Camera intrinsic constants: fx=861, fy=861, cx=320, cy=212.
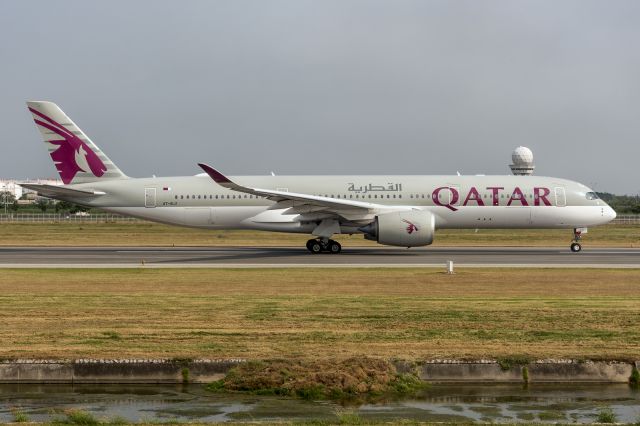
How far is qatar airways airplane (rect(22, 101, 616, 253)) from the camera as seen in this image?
42281 millimetres

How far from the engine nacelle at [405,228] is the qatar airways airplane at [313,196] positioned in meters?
1.03

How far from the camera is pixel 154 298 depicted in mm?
23531

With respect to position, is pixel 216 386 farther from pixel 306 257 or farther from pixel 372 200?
pixel 372 200

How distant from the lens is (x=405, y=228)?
39.5 metres

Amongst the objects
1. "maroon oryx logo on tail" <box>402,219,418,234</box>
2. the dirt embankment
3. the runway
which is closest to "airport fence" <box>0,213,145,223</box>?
the runway

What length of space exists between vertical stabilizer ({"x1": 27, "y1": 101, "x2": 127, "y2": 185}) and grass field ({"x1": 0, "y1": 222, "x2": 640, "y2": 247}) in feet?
26.1

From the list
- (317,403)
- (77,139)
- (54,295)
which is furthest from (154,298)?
(77,139)

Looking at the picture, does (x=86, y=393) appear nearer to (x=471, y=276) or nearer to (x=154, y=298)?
(x=154, y=298)

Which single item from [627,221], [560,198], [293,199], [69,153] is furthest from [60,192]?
[627,221]

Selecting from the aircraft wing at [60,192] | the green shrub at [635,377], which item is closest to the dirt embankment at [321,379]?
the green shrub at [635,377]

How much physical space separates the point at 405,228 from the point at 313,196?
505cm

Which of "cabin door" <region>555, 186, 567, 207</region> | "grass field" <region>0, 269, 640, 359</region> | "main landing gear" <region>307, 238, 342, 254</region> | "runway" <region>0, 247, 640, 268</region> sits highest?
"cabin door" <region>555, 186, 567, 207</region>

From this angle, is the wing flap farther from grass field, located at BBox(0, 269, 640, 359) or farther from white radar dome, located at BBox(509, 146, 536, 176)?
white radar dome, located at BBox(509, 146, 536, 176)

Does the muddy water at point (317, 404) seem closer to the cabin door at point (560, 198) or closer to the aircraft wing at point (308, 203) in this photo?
the aircraft wing at point (308, 203)
